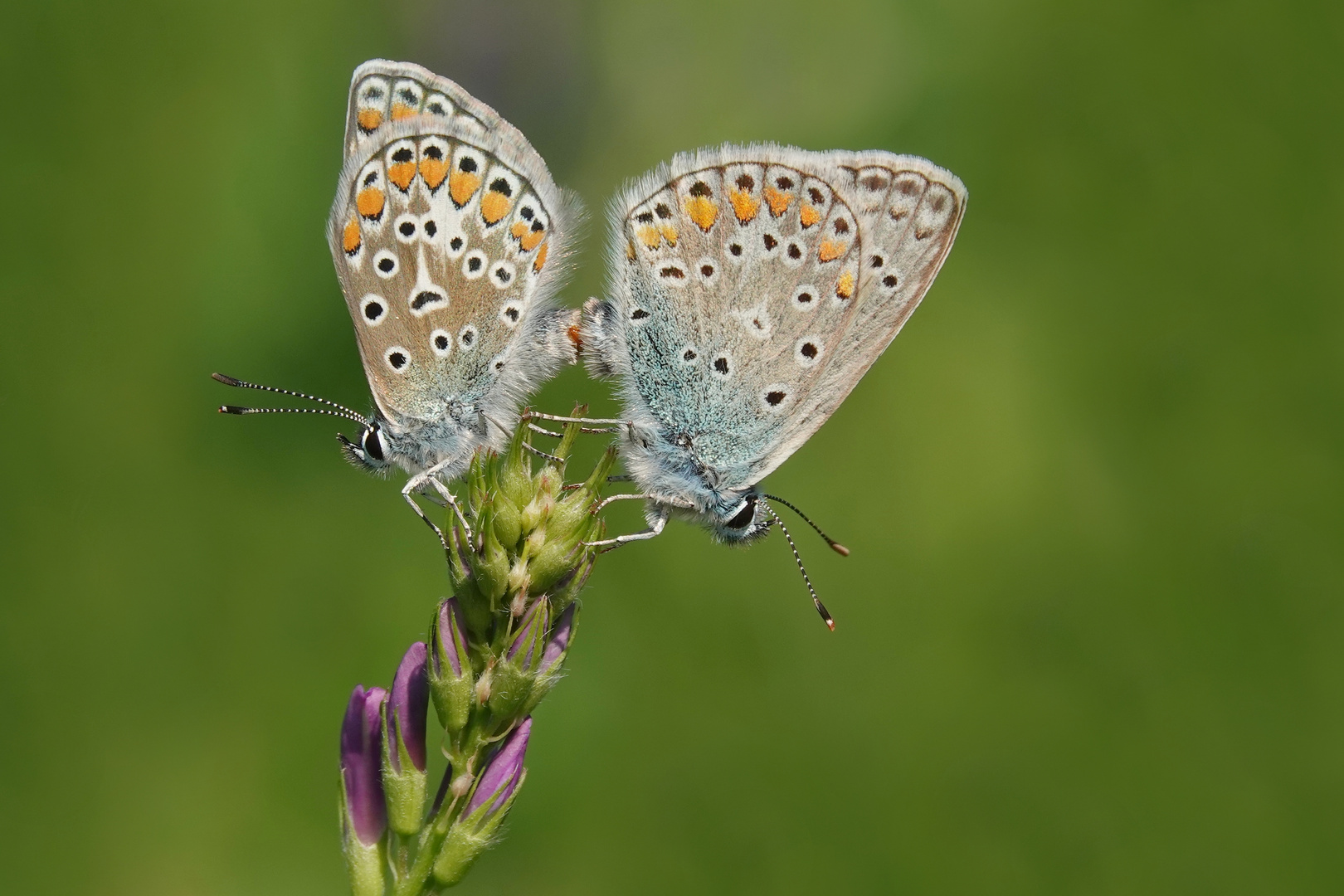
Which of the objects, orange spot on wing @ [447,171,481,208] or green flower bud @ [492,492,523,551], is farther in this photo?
orange spot on wing @ [447,171,481,208]

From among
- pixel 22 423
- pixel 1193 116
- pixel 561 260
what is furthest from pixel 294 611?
pixel 1193 116

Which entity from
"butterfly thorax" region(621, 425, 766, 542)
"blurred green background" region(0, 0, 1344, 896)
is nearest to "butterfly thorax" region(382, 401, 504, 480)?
"butterfly thorax" region(621, 425, 766, 542)

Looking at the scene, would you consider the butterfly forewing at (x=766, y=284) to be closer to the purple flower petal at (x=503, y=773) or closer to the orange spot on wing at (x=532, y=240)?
the orange spot on wing at (x=532, y=240)

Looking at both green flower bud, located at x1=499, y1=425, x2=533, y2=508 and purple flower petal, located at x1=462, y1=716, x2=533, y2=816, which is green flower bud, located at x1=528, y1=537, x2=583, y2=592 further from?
purple flower petal, located at x1=462, y1=716, x2=533, y2=816

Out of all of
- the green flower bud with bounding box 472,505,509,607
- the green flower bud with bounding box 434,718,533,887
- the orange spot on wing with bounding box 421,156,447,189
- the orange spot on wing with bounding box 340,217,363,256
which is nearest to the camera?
the green flower bud with bounding box 434,718,533,887

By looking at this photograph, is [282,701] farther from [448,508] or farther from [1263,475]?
[1263,475]

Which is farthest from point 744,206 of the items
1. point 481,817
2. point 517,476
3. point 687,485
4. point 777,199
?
point 481,817

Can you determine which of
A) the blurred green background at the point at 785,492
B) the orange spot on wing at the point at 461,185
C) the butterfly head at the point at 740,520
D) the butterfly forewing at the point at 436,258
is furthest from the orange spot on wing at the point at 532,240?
the blurred green background at the point at 785,492
